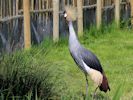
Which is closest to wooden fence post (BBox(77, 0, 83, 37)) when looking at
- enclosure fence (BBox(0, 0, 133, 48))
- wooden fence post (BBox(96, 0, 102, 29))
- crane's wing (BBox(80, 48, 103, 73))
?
enclosure fence (BBox(0, 0, 133, 48))

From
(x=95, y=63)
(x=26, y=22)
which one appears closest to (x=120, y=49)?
(x=26, y=22)

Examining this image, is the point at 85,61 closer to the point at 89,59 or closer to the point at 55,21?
the point at 89,59

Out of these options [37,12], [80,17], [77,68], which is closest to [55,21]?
[37,12]

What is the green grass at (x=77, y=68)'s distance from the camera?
6.92m

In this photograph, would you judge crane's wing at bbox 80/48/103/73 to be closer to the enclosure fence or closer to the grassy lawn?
the grassy lawn

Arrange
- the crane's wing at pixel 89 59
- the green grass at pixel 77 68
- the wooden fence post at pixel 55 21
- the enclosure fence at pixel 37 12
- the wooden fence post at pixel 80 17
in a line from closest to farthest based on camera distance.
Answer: the green grass at pixel 77 68 → the crane's wing at pixel 89 59 → the enclosure fence at pixel 37 12 → the wooden fence post at pixel 55 21 → the wooden fence post at pixel 80 17

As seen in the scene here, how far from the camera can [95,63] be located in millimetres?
7457

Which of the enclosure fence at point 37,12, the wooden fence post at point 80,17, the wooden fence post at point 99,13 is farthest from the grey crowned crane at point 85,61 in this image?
the wooden fence post at point 99,13

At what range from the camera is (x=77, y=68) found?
10273 millimetres

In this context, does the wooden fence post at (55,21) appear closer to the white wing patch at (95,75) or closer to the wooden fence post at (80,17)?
the wooden fence post at (80,17)

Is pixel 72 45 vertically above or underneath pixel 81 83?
above

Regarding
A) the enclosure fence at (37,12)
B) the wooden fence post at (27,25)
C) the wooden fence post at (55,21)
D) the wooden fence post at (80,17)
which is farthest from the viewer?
the wooden fence post at (80,17)

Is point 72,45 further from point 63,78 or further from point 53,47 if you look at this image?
point 53,47

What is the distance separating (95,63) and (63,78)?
0.43m
